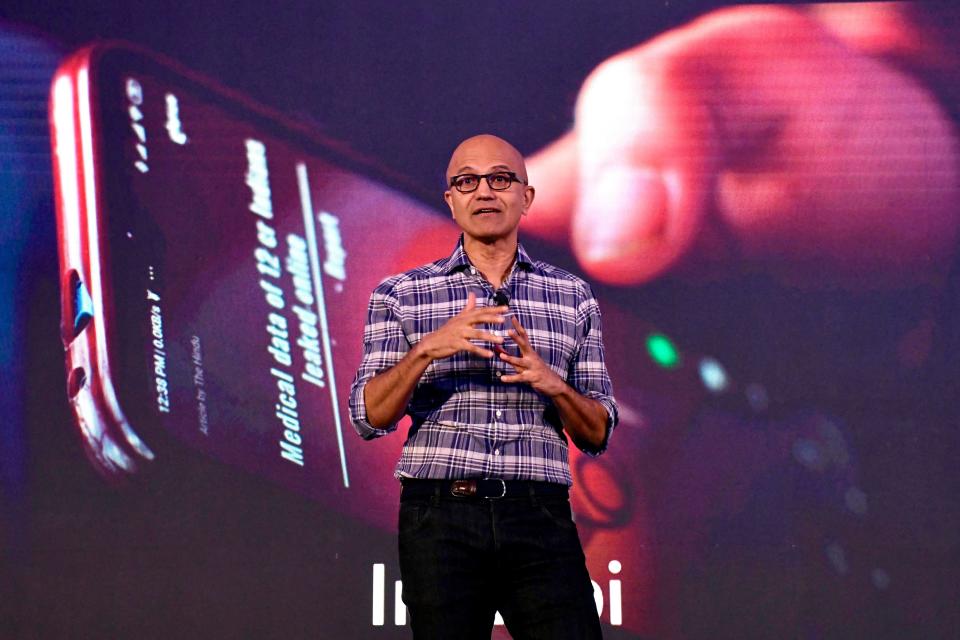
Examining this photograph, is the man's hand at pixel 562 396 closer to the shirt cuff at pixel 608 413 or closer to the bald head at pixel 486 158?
the shirt cuff at pixel 608 413

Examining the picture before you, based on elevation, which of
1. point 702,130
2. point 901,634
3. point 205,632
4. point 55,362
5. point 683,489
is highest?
point 702,130

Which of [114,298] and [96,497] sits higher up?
[114,298]

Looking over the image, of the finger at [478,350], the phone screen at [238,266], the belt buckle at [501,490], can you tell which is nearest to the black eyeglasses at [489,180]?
the finger at [478,350]

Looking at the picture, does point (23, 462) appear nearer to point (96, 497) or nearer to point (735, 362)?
point (96, 497)

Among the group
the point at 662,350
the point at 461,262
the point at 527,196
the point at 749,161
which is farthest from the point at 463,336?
the point at 749,161

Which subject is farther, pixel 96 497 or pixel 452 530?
pixel 96 497

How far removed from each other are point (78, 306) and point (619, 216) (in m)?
1.70

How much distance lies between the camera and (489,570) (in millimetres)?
1673

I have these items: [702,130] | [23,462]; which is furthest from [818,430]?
[23,462]

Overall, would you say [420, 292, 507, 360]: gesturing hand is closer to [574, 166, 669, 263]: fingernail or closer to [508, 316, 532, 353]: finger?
[508, 316, 532, 353]: finger

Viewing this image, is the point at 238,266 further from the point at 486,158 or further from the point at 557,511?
the point at 557,511

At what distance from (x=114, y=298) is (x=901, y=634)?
258cm

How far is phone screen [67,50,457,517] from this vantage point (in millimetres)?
3039

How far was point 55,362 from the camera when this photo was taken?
3084 mm
